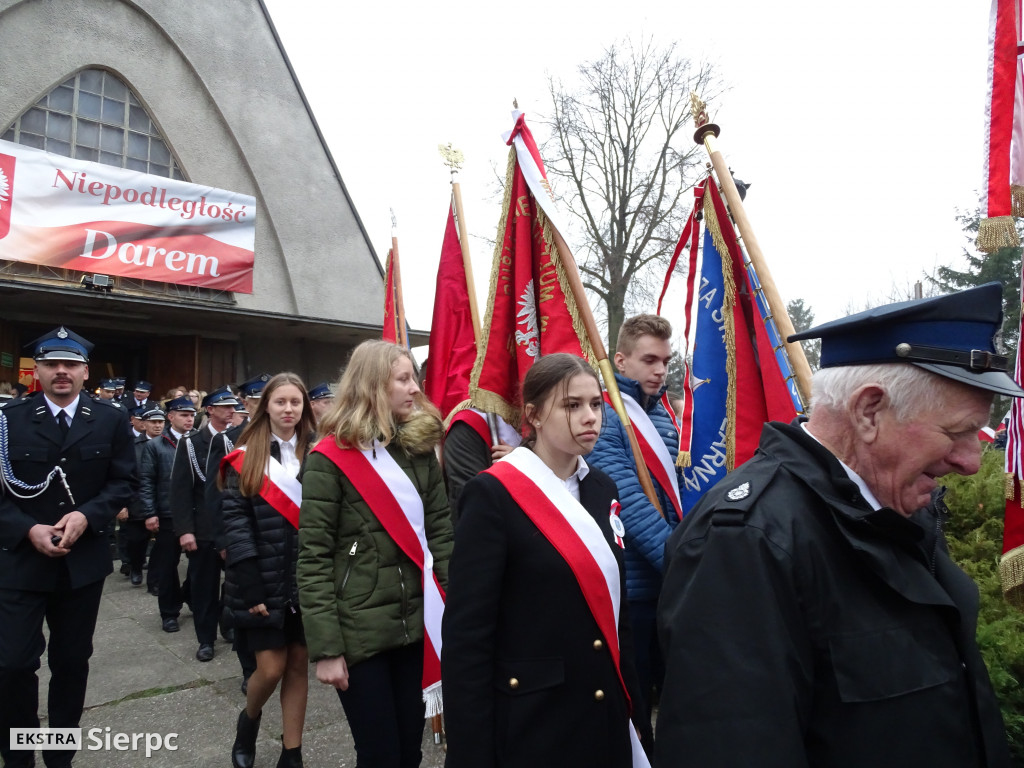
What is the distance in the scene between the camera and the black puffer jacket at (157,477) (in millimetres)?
7479

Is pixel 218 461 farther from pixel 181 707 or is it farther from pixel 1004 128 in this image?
pixel 1004 128

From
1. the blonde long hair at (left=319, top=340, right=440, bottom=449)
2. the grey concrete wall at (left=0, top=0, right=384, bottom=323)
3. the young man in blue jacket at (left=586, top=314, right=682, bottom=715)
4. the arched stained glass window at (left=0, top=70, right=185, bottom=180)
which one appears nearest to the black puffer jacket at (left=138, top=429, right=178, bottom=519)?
the blonde long hair at (left=319, top=340, right=440, bottom=449)

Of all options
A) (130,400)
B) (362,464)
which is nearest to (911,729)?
(362,464)

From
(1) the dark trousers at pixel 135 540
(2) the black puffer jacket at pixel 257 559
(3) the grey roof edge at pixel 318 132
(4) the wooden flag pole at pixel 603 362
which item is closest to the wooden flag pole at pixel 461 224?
(4) the wooden flag pole at pixel 603 362

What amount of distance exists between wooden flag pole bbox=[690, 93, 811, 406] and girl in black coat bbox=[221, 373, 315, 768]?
2590 mm

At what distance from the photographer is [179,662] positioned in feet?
18.3

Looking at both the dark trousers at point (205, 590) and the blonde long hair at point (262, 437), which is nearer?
the blonde long hair at point (262, 437)

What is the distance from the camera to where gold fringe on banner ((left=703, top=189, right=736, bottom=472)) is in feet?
10.8

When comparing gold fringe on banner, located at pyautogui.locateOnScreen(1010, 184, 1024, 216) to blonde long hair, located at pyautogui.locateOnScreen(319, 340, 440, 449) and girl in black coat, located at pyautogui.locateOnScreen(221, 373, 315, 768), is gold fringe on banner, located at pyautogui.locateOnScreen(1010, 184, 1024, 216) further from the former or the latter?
girl in black coat, located at pyautogui.locateOnScreen(221, 373, 315, 768)

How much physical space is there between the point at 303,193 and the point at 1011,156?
50.9 feet

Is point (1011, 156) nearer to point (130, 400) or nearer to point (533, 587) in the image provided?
point (533, 587)

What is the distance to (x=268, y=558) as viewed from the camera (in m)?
3.77

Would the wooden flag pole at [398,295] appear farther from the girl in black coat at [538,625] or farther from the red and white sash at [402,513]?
the girl in black coat at [538,625]

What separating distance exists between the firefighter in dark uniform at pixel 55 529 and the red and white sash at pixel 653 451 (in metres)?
2.93
